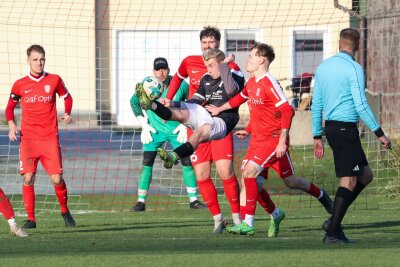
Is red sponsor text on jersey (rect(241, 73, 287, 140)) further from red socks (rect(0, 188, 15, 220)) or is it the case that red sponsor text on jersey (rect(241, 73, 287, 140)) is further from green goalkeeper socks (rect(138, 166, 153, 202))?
green goalkeeper socks (rect(138, 166, 153, 202))

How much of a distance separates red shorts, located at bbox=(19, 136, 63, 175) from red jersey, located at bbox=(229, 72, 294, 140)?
295 centimetres

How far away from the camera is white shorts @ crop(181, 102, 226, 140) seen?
12.5 metres

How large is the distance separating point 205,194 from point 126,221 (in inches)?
82.0

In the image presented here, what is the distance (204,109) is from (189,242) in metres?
1.41

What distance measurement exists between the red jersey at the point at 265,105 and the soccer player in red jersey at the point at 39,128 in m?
2.88

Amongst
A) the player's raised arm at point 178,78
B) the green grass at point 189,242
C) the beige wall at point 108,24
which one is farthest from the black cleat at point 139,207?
the beige wall at point 108,24

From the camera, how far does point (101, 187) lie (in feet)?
71.5

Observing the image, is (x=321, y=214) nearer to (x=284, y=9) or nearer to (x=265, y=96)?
(x=265, y=96)

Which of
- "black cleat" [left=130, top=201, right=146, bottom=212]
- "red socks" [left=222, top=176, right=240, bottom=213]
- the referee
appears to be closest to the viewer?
the referee

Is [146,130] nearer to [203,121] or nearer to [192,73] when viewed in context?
[192,73]

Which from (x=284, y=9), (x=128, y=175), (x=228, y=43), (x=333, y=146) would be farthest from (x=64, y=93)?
(x=228, y=43)

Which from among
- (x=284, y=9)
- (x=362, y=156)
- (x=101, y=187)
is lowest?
(x=101, y=187)

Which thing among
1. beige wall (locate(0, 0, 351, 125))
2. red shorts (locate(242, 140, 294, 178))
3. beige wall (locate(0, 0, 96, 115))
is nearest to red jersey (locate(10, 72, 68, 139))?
red shorts (locate(242, 140, 294, 178))

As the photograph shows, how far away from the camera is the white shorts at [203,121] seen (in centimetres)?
1248
